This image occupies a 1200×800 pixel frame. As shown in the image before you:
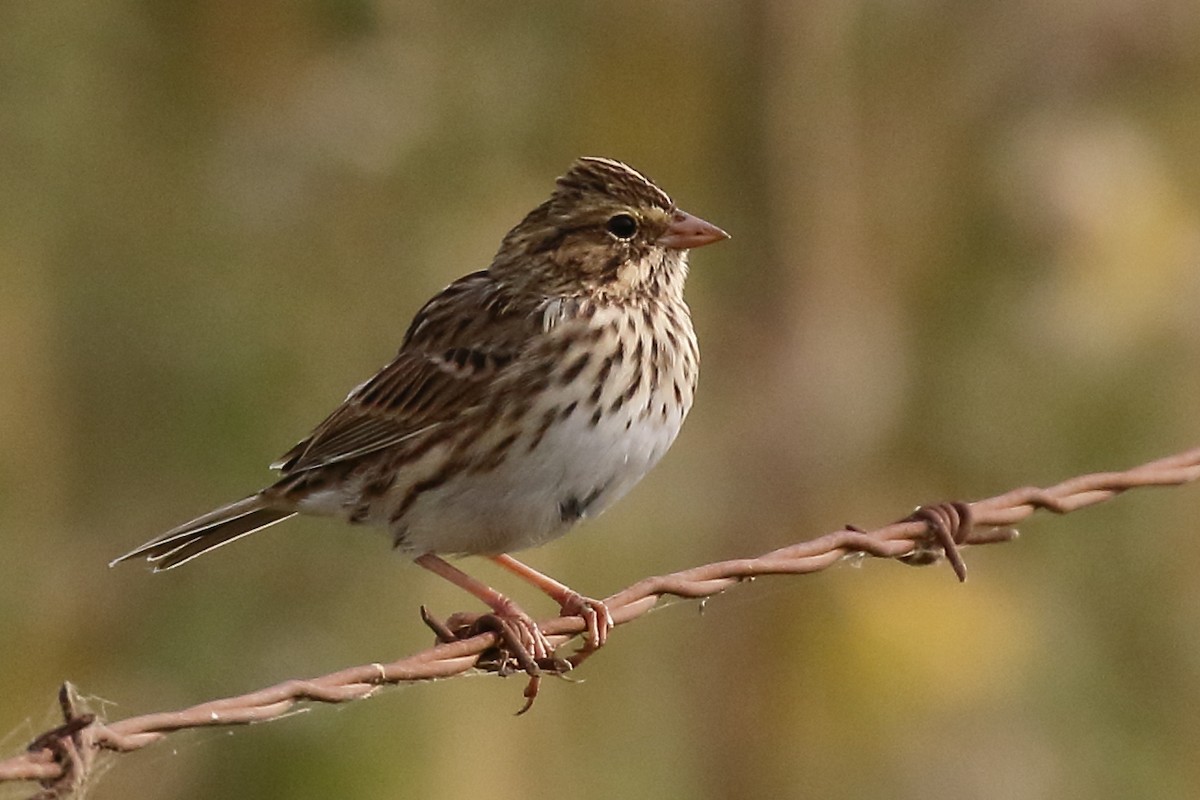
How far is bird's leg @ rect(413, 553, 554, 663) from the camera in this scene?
12.7 feet

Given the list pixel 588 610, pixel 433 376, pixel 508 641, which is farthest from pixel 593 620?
pixel 433 376

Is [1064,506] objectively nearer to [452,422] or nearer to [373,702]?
[452,422]

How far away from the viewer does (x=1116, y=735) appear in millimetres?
7965

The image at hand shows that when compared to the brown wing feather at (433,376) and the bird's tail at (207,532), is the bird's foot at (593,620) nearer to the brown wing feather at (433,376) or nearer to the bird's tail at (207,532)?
the brown wing feather at (433,376)

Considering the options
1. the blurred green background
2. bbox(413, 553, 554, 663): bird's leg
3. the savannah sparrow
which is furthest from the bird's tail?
the blurred green background

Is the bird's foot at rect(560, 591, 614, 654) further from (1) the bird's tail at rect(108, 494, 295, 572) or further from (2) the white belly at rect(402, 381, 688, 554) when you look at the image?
(1) the bird's tail at rect(108, 494, 295, 572)

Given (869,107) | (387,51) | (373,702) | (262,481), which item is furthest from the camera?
(869,107)

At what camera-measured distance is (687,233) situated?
185 inches

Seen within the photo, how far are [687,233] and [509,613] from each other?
3.46ft

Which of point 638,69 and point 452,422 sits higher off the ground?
point 638,69

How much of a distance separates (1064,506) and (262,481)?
3.41 meters

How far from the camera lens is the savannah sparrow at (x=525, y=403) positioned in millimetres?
4398

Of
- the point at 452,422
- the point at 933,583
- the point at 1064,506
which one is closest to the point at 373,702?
the point at 452,422

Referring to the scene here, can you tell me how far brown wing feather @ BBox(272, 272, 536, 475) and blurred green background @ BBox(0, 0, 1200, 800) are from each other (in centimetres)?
149
